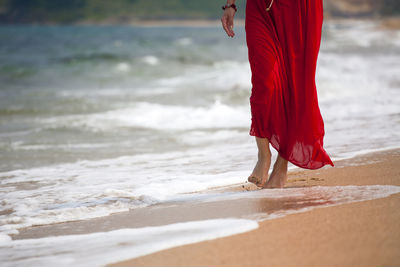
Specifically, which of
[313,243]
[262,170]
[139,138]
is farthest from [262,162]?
[139,138]

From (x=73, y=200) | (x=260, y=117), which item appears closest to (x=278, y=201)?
(x=260, y=117)

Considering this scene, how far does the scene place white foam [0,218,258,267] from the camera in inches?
87.3

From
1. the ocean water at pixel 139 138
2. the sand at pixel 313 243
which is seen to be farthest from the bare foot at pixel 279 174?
the sand at pixel 313 243

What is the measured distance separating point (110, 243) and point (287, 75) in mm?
1386

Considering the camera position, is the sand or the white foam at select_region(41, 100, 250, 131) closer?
the sand

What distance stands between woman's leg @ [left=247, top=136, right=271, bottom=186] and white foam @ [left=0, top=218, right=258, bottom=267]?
2.32ft

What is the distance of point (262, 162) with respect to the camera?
3.16m

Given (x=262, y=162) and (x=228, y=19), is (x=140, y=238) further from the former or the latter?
(x=228, y=19)

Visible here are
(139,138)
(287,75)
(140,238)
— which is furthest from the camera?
(139,138)

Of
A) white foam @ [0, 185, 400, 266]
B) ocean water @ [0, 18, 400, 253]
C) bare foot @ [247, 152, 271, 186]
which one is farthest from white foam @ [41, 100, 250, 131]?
white foam @ [0, 185, 400, 266]

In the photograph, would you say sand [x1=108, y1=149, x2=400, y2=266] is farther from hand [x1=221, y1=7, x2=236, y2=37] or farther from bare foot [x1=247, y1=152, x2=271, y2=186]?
hand [x1=221, y1=7, x2=236, y2=37]

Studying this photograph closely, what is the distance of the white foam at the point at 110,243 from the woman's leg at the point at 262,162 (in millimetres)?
708

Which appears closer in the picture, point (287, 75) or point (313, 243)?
point (313, 243)

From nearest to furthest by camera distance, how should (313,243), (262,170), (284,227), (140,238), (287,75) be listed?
(313,243) < (284,227) < (140,238) < (287,75) < (262,170)
